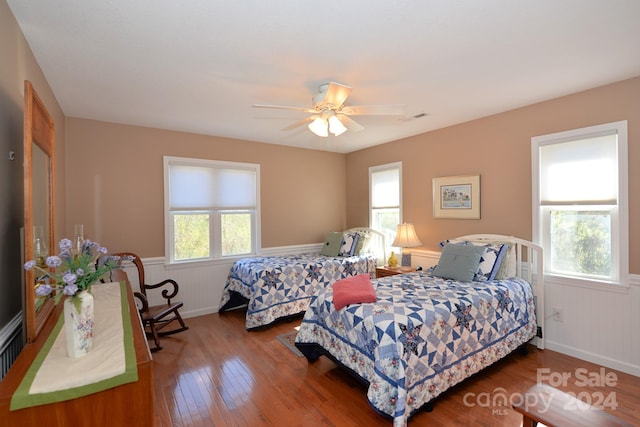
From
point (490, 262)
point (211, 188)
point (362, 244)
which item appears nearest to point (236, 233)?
point (211, 188)

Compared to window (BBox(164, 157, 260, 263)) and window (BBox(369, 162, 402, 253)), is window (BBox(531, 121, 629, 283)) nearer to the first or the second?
window (BBox(369, 162, 402, 253))

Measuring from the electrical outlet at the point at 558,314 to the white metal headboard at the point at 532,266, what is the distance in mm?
107

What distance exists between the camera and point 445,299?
246cm

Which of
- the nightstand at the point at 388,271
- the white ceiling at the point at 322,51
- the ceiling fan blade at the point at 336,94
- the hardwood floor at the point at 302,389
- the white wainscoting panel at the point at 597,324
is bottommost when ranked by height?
the hardwood floor at the point at 302,389

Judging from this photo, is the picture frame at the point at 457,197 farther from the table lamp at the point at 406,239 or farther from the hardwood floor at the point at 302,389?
the hardwood floor at the point at 302,389

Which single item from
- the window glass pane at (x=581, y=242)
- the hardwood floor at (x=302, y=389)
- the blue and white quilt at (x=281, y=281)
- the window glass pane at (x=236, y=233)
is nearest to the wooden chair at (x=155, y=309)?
the hardwood floor at (x=302, y=389)

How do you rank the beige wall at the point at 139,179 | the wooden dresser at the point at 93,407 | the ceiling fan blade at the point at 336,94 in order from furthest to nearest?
the beige wall at the point at 139,179 < the ceiling fan blade at the point at 336,94 < the wooden dresser at the point at 93,407

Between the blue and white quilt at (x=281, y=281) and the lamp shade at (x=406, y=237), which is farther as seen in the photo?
the lamp shade at (x=406, y=237)

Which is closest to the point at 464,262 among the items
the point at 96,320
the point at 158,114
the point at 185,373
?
the point at 185,373

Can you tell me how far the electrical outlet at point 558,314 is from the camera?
3057mm

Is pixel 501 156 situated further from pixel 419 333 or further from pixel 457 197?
pixel 419 333

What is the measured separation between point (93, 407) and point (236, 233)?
11.5 feet

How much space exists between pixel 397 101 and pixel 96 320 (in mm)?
2938

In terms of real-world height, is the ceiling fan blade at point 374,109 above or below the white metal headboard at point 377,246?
above
